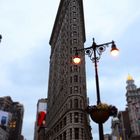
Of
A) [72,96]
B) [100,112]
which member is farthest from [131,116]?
[100,112]

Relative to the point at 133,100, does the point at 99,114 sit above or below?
below

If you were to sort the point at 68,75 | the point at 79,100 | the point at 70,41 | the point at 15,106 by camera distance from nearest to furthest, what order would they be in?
the point at 79,100 < the point at 68,75 < the point at 70,41 < the point at 15,106

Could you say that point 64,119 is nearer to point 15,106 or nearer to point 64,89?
point 64,89

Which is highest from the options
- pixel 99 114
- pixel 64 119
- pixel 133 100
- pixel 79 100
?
pixel 133 100

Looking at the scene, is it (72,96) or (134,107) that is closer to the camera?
(72,96)

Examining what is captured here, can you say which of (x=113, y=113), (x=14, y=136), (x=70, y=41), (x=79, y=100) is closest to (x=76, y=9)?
(x=70, y=41)

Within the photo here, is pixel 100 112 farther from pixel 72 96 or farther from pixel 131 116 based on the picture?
pixel 131 116

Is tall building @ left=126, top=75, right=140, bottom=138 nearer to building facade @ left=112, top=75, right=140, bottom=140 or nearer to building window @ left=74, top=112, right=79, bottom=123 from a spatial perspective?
building facade @ left=112, top=75, right=140, bottom=140

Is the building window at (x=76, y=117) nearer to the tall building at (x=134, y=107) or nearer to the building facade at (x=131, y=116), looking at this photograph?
the building facade at (x=131, y=116)

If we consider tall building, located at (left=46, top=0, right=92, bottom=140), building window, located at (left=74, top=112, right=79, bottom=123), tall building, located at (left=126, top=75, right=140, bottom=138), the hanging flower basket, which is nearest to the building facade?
tall building, located at (left=126, top=75, right=140, bottom=138)

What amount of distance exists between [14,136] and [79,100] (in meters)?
122

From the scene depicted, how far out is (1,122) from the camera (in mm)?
125062

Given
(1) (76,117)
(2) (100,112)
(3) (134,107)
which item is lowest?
(2) (100,112)

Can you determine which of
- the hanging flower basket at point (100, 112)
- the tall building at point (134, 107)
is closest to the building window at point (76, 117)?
the hanging flower basket at point (100, 112)
